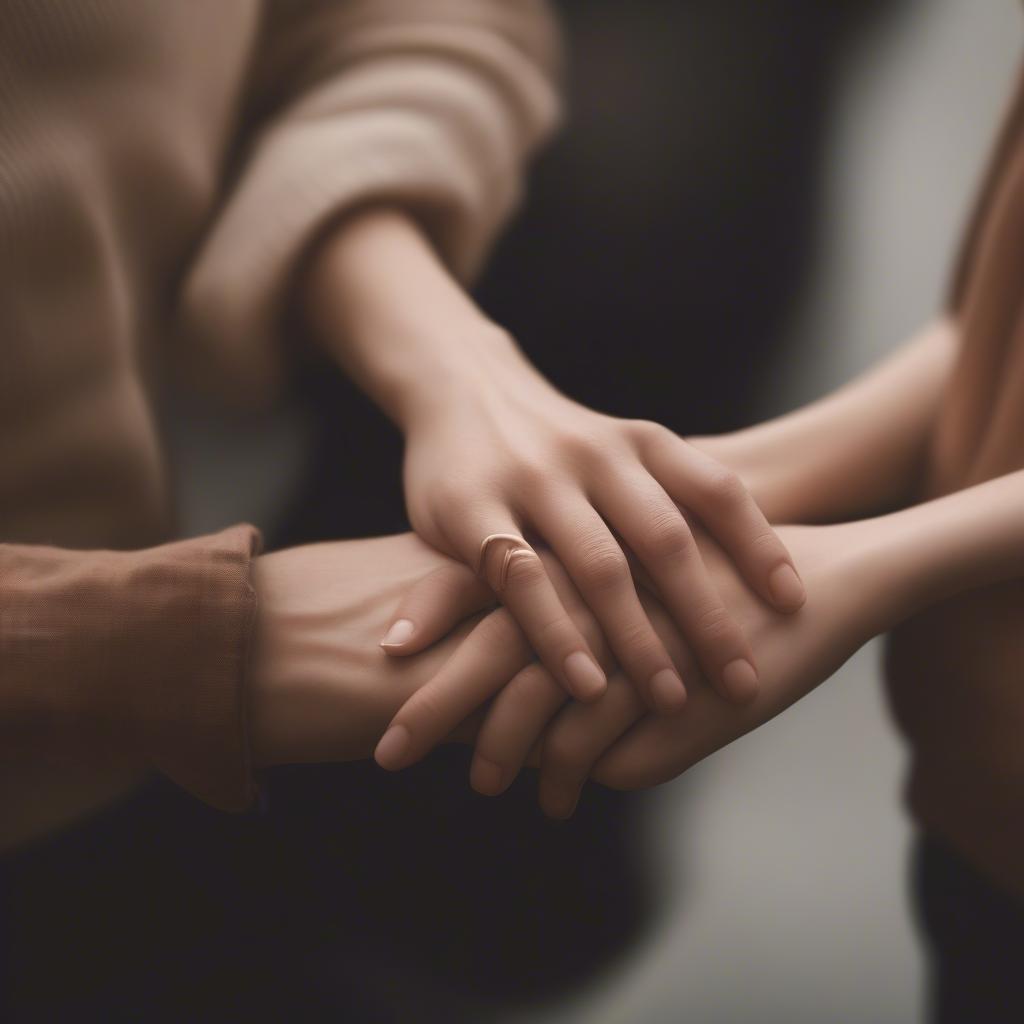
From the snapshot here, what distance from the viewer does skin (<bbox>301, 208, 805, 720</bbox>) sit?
441mm

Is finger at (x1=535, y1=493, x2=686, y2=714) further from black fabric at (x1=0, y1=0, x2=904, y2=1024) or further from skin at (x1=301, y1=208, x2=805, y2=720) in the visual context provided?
black fabric at (x1=0, y1=0, x2=904, y2=1024)

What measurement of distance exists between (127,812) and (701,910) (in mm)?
378

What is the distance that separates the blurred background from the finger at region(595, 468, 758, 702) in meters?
0.26

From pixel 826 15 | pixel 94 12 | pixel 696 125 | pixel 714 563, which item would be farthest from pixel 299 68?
pixel 826 15

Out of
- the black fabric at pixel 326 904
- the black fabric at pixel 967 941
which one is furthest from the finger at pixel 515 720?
the black fabric at pixel 967 941

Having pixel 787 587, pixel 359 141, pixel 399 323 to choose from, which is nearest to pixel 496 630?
pixel 787 587

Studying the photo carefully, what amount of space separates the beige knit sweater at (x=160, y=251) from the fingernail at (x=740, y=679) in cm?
21

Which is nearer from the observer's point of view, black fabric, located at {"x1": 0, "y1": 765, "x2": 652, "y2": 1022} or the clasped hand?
the clasped hand

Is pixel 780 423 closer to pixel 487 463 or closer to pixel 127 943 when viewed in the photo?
pixel 487 463

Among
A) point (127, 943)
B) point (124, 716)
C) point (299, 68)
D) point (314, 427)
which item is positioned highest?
point (299, 68)

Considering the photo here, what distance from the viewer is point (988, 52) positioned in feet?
3.56

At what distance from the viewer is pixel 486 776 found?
0.45 meters

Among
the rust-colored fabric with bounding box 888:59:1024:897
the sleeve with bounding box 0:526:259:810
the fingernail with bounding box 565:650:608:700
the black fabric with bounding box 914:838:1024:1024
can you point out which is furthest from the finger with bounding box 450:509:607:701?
the black fabric with bounding box 914:838:1024:1024

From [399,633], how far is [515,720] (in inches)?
2.5
